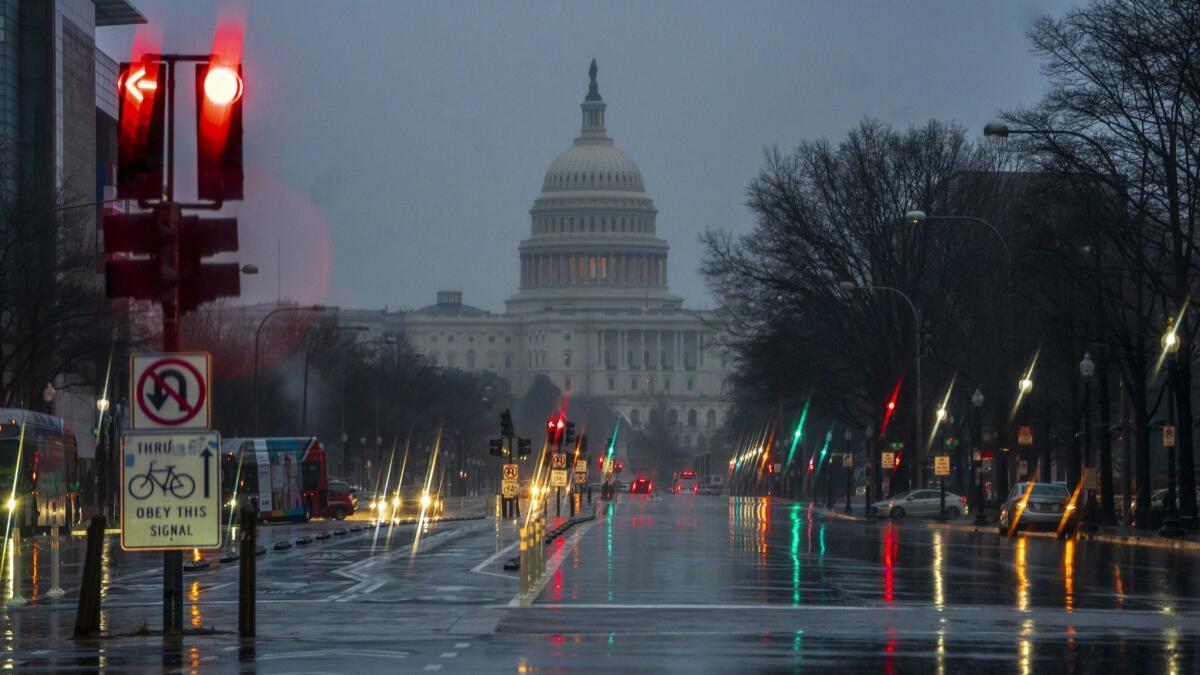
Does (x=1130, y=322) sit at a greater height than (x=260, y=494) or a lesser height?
greater

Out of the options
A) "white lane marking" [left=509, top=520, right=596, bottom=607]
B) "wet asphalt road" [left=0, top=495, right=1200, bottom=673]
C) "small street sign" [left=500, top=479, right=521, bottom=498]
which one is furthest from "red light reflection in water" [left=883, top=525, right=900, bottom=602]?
"small street sign" [left=500, top=479, right=521, bottom=498]

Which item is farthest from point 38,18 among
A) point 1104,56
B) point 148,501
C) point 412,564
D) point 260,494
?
point 148,501

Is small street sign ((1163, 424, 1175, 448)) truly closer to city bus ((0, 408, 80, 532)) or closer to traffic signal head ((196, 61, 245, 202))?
city bus ((0, 408, 80, 532))

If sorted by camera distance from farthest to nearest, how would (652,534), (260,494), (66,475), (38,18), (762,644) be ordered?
(38,18) < (260,494) < (66,475) < (652,534) < (762,644)

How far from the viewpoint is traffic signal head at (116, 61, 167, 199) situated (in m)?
17.2

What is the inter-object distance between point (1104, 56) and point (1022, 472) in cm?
Result: 3583

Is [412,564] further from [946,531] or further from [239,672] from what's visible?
[946,531]

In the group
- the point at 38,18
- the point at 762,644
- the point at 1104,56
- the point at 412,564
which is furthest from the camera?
the point at 38,18

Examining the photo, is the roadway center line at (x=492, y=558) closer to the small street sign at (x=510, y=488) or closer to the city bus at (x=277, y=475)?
the small street sign at (x=510, y=488)

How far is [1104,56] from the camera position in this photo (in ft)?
153

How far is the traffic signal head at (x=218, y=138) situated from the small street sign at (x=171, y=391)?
4.93 feet

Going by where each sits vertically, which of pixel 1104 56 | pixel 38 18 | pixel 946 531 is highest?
pixel 38 18

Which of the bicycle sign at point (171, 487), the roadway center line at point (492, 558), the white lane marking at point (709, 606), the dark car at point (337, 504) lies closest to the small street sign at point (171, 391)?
the bicycle sign at point (171, 487)

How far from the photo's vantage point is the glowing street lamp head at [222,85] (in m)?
16.8
